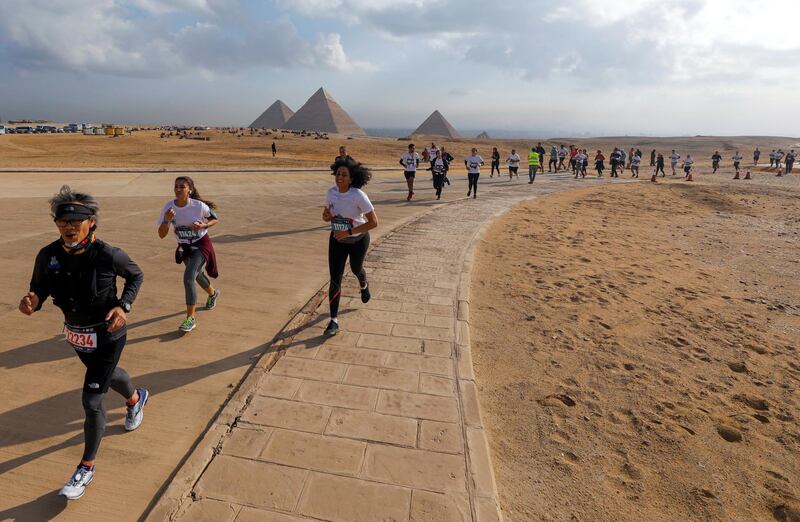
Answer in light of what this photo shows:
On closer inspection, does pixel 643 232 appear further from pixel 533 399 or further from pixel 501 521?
pixel 501 521

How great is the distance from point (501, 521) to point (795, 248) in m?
12.0

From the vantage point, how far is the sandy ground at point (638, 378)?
292 cm

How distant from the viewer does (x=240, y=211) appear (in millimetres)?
11508

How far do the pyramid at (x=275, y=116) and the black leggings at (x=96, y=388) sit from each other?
125 metres

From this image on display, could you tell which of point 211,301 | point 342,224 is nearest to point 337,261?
point 342,224

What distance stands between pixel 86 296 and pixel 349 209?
A: 245 cm

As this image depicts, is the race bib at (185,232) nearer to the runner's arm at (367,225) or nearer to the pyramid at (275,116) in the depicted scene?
the runner's arm at (367,225)

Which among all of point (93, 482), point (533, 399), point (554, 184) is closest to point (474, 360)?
point (533, 399)

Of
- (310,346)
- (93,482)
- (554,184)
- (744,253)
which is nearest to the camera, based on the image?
(93,482)

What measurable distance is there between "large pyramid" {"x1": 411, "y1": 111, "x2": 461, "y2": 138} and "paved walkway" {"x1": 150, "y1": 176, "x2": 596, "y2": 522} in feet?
312

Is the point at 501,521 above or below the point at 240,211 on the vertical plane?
below

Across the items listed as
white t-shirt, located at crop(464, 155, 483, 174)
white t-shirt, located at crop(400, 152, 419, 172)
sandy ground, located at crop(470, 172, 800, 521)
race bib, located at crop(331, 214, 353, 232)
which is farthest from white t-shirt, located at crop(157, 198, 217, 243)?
white t-shirt, located at crop(464, 155, 483, 174)

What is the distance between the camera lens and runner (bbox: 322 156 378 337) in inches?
176

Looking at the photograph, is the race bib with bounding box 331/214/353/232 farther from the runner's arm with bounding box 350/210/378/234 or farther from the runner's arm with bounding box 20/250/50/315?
the runner's arm with bounding box 20/250/50/315
